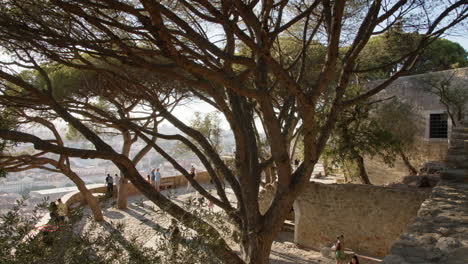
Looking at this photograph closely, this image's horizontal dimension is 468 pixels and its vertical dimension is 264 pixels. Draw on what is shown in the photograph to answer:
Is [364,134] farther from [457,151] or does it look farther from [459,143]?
[457,151]

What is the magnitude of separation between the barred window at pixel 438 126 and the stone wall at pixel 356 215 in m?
7.36

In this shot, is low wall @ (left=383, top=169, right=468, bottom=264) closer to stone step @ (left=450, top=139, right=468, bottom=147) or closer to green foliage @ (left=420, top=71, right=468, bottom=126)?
stone step @ (left=450, top=139, right=468, bottom=147)

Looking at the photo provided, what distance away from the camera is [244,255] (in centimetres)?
505

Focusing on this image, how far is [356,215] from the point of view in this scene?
8.70 meters

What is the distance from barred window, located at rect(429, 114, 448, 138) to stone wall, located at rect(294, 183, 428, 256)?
736cm

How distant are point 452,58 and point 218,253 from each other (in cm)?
2465

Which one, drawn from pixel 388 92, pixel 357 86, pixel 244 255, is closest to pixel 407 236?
pixel 244 255

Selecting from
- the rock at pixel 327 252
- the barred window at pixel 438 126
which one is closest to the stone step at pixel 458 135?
the rock at pixel 327 252

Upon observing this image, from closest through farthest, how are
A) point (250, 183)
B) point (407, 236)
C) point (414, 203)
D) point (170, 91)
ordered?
point (407, 236) → point (250, 183) → point (414, 203) → point (170, 91)

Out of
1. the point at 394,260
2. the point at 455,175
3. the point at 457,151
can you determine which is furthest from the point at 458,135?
the point at 394,260

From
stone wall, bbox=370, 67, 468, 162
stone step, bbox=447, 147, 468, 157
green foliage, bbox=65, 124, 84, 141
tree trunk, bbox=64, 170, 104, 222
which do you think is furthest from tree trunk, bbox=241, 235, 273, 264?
stone wall, bbox=370, 67, 468, 162

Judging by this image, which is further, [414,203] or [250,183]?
[414,203]

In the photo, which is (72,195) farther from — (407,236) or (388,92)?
(388,92)

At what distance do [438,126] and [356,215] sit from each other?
7687 millimetres
